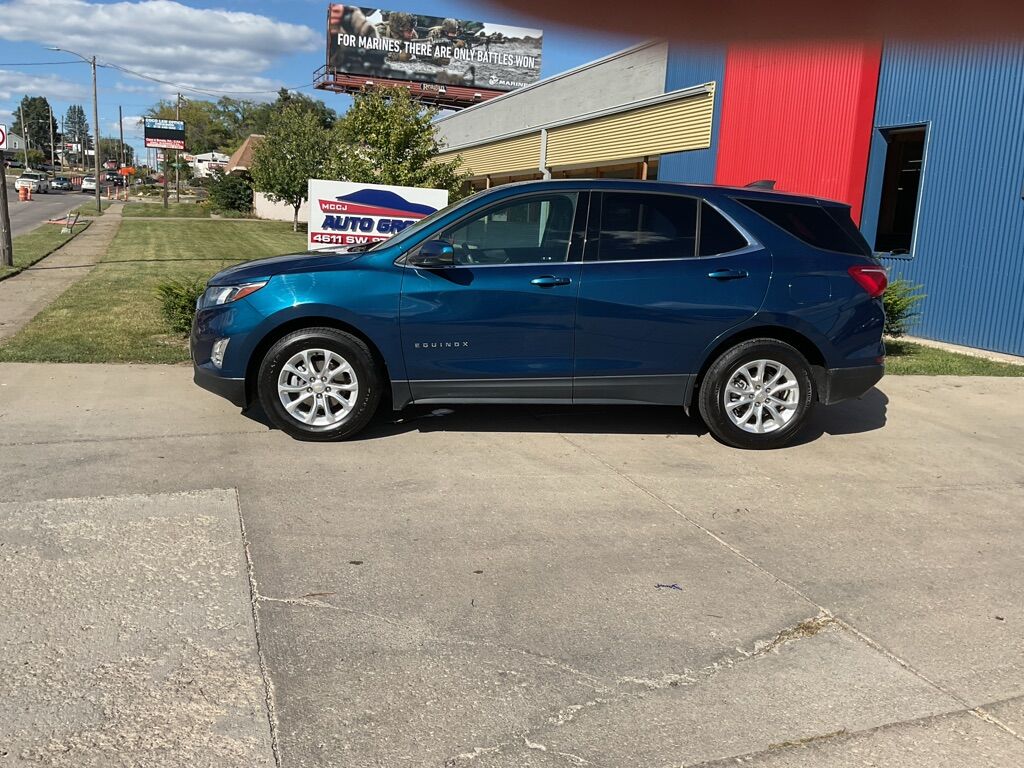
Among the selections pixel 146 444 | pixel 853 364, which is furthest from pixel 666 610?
pixel 146 444

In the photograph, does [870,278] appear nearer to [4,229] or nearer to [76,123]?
[4,229]

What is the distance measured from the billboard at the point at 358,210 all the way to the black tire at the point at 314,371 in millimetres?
4762

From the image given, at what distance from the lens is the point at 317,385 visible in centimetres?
582

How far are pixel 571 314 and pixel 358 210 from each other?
551 centimetres

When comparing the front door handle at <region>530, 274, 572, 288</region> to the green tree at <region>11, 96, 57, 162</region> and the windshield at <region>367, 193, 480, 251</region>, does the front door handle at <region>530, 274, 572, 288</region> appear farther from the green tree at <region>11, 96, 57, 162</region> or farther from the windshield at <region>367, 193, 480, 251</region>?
the green tree at <region>11, 96, 57, 162</region>

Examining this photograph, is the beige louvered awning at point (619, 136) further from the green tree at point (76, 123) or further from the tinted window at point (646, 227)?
the green tree at point (76, 123)

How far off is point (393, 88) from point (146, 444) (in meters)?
10.2

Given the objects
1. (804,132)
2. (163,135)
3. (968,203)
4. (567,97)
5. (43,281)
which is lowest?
(43,281)

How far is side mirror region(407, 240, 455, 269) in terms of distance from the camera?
18.7ft

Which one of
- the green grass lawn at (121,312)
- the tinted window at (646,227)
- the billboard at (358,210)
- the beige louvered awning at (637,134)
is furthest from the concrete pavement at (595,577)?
the beige louvered awning at (637,134)

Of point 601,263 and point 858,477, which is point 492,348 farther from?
point 858,477

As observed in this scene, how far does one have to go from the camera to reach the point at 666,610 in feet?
12.0

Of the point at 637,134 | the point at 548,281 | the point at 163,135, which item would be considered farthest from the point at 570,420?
the point at 163,135

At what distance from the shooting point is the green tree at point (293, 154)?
36.8m
